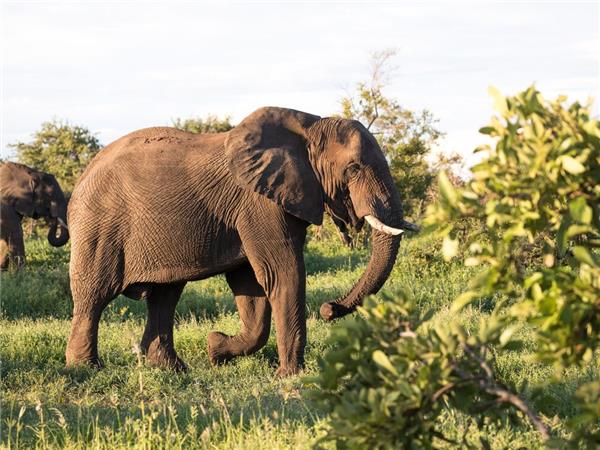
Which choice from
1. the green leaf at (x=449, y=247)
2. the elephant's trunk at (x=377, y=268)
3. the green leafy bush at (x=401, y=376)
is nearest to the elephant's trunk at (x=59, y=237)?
the elephant's trunk at (x=377, y=268)

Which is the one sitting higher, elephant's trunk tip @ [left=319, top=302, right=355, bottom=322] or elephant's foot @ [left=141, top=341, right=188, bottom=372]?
elephant's trunk tip @ [left=319, top=302, right=355, bottom=322]

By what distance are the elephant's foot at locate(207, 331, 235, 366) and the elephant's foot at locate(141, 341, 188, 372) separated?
0.27 meters

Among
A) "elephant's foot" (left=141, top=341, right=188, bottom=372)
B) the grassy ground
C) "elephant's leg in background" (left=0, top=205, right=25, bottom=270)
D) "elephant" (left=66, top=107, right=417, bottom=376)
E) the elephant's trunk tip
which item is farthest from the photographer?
"elephant's leg in background" (left=0, top=205, right=25, bottom=270)

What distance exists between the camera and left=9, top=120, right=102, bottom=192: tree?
29047 mm

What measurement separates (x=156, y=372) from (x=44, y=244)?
469 inches

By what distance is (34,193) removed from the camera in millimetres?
17578

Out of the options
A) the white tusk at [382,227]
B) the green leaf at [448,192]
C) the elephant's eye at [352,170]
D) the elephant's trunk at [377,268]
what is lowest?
the elephant's trunk at [377,268]

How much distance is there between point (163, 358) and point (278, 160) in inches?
80.2

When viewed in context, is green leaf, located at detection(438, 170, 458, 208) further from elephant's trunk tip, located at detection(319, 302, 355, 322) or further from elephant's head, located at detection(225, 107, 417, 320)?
elephant's head, located at detection(225, 107, 417, 320)

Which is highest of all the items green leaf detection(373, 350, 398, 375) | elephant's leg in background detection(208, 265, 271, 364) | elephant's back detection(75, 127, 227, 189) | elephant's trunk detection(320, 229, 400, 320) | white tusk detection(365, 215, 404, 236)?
elephant's back detection(75, 127, 227, 189)

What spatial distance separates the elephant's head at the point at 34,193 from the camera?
17.5 m

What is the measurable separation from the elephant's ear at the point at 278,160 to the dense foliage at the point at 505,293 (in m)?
4.85

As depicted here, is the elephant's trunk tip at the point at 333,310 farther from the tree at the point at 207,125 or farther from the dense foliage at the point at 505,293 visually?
the tree at the point at 207,125

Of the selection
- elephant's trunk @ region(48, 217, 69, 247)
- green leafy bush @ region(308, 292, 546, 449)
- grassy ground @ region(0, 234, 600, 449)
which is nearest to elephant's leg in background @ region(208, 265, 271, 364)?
grassy ground @ region(0, 234, 600, 449)
